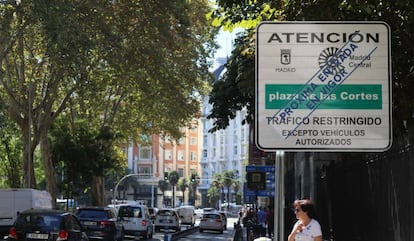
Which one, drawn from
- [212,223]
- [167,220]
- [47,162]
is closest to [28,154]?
[47,162]

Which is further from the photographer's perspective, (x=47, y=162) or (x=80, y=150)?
(x=80, y=150)

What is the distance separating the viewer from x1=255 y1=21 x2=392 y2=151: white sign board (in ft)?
14.2

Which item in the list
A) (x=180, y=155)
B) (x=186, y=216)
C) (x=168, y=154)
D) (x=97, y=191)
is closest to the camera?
(x=97, y=191)

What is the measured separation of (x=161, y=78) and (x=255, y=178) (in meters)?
9.39

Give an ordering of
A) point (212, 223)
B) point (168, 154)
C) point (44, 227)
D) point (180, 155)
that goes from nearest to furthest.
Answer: point (44, 227) → point (212, 223) → point (168, 154) → point (180, 155)

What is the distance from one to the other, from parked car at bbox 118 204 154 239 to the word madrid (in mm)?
25922

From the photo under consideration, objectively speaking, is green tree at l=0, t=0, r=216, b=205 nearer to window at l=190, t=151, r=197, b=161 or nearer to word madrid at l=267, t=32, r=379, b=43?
word madrid at l=267, t=32, r=379, b=43

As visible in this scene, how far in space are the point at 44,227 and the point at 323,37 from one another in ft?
42.9

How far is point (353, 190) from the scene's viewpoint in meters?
13.3

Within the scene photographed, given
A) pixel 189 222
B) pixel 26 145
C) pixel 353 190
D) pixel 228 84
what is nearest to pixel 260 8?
pixel 353 190

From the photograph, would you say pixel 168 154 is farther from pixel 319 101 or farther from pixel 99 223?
pixel 319 101

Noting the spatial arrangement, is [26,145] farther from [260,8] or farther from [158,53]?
[260,8]

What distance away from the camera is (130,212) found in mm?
29891

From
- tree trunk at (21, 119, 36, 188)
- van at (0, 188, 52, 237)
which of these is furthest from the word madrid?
tree trunk at (21, 119, 36, 188)
